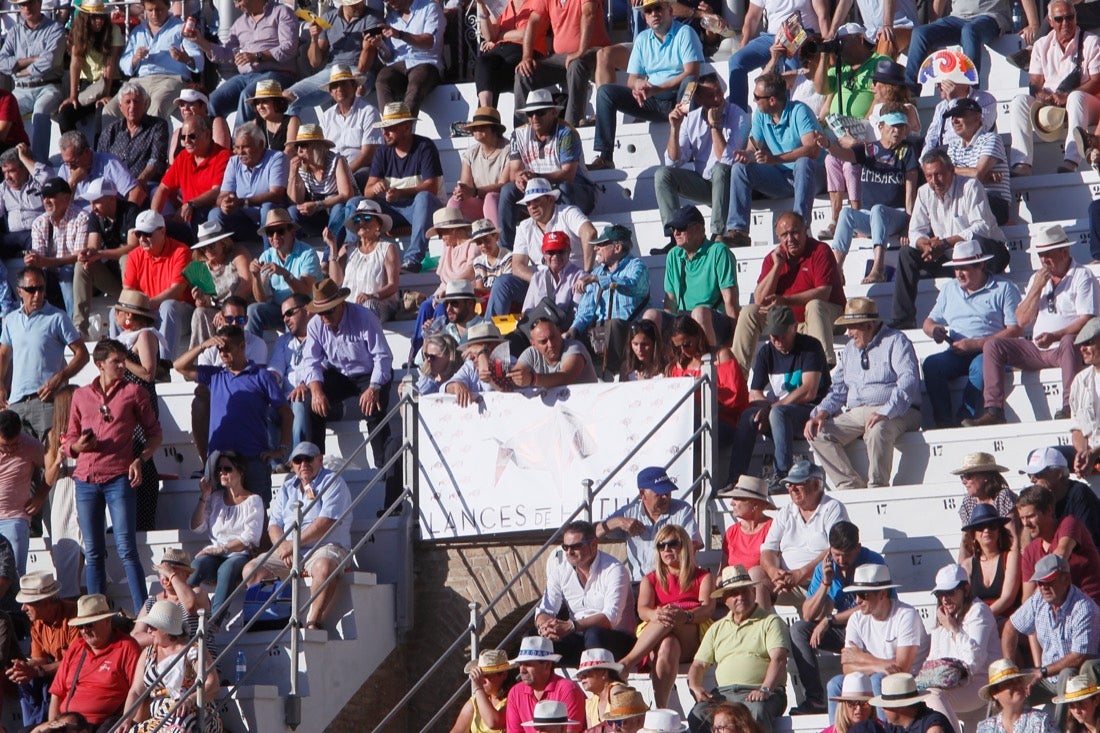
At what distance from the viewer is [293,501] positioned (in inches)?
568

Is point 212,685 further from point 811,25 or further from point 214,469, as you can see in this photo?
point 811,25

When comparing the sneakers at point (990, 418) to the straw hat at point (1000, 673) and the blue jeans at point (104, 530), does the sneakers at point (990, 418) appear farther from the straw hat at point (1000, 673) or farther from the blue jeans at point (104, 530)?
the blue jeans at point (104, 530)

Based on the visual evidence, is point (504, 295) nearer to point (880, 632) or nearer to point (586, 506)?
point (586, 506)

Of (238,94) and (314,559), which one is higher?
(238,94)

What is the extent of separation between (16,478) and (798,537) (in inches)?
198

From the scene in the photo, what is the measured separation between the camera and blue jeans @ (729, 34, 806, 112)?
17734 mm

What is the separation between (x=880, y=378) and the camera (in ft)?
46.8

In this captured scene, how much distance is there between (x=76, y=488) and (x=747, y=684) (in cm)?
463

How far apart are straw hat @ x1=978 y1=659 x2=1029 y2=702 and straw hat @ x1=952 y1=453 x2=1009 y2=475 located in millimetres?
1583

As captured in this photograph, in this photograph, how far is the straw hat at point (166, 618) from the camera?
1351cm

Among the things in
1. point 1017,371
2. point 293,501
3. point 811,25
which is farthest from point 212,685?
point 811,25

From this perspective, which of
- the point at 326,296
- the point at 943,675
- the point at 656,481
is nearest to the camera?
the point at 943,675

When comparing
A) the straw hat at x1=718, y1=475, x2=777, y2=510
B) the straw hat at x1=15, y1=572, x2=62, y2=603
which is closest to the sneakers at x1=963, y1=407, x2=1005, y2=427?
the straw hat at x1=718, y1=475, x2=777, y2=510

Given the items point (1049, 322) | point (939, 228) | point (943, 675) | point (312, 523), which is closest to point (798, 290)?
point (939, 228)
